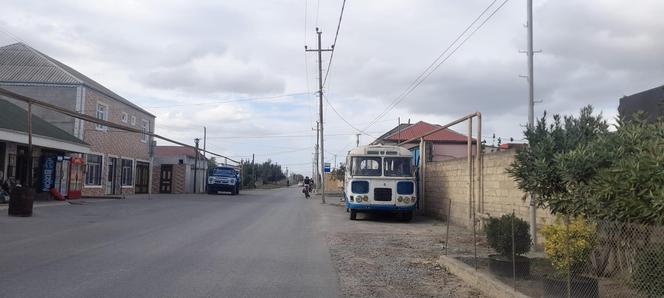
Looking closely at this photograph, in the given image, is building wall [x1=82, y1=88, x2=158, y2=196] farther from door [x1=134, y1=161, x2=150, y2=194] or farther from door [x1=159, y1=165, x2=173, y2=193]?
door [x1=159, y1=165, x2=173, y2=193]

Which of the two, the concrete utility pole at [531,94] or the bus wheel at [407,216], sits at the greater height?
the concrete utility pole at [531,94]

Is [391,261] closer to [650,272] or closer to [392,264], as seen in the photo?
[392,264]

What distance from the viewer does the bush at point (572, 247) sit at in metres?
6.58

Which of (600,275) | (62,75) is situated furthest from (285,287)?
(62,75)

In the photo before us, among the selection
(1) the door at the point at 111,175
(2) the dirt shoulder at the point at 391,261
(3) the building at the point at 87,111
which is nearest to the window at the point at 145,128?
(3) the building at the point at 87,111

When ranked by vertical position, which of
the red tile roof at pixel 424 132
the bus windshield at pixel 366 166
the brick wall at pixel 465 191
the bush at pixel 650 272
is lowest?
the bush at pixel 650 272

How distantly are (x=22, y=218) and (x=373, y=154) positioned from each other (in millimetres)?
11777

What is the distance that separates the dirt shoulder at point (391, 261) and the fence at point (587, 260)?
0.77m

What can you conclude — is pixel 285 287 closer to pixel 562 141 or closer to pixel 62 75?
pixel 562 141

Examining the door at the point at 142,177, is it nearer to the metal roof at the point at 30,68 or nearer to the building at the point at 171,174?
the building at the point at 171,174

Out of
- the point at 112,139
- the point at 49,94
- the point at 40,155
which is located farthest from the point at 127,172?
the point at 40,155

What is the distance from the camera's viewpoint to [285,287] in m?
8.15

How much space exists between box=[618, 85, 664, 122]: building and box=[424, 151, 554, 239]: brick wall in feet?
8.23

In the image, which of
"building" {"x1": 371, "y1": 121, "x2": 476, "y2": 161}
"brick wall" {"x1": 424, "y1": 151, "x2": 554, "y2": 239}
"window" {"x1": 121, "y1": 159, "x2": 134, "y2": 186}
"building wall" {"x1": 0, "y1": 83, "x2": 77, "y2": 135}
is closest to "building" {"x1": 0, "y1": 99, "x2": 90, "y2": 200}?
"building wall" {"x1": 0, "y1": 83, "x2": 77, "y2": 135}
